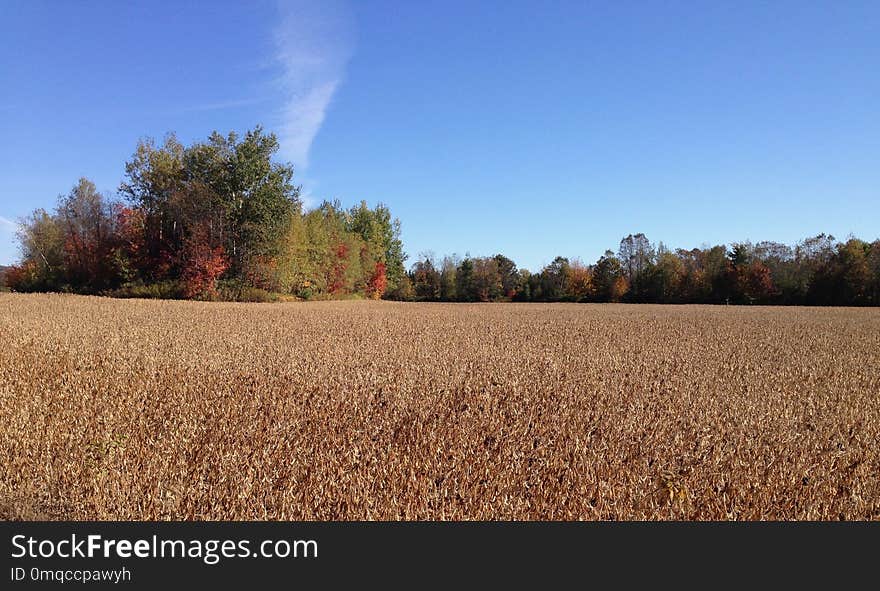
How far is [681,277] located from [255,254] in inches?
2011

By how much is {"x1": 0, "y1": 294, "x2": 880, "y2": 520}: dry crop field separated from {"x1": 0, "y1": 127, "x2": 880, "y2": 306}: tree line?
27.1 metres

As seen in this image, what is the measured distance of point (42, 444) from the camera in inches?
163

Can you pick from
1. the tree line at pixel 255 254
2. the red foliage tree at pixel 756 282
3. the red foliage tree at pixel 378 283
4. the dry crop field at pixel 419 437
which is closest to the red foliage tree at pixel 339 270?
the tree line at pixel 255 254

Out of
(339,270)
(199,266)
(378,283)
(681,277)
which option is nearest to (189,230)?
(199,266)

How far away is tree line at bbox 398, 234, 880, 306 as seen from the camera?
2160 inches

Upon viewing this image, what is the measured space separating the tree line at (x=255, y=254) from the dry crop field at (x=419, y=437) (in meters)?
27.1

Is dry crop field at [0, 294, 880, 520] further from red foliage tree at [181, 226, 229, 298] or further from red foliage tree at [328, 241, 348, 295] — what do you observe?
red foliage tree at [328, 241, 348, 295]

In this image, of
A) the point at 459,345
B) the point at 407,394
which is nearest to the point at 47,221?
the point at 459,345

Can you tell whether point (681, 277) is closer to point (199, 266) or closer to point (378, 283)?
point (378, 283)

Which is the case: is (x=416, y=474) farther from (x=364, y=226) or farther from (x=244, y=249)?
(x=364, y=226)

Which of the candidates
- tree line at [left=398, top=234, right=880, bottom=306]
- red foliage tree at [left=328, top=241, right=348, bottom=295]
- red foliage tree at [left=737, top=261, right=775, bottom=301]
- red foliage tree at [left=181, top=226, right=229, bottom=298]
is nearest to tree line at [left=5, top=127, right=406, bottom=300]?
red foliage tree at [left=181, top=226, right=229, bottom=298]

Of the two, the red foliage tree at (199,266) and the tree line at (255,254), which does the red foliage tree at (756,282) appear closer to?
the tree line at (255,254)

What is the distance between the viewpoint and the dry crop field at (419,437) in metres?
3.19

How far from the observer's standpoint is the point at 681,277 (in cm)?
6375
